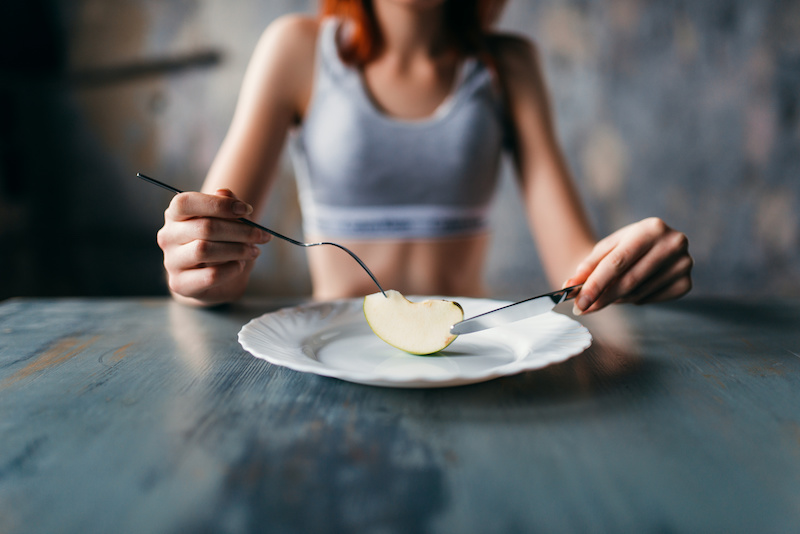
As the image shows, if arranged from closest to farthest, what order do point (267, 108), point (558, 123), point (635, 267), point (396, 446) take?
1. point (396, 446)
2. point (635, 267)
3. point (267, 108)
4. point (558, 123)

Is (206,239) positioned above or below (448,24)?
below

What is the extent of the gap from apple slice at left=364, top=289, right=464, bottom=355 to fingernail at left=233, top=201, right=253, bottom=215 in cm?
17

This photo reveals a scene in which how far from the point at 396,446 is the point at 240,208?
34cm

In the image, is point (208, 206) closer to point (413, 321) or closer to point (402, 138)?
point (413, 321)

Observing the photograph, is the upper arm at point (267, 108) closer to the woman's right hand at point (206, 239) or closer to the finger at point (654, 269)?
the woman's right hand at point (206, 239)

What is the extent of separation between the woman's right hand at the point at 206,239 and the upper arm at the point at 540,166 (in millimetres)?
722

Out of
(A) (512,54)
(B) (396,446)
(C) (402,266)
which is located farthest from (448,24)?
(B) (396,446)

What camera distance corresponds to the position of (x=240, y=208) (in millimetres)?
612

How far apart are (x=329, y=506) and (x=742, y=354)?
1.71ft

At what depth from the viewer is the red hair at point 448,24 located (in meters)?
1.24

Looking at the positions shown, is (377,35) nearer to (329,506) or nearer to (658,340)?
(658,340)

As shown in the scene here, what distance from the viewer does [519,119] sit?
1.31 m

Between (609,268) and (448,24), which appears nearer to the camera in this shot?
(609,268)

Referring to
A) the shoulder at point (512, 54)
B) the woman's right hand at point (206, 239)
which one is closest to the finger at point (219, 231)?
the woman's right hand at point (206, 239)
